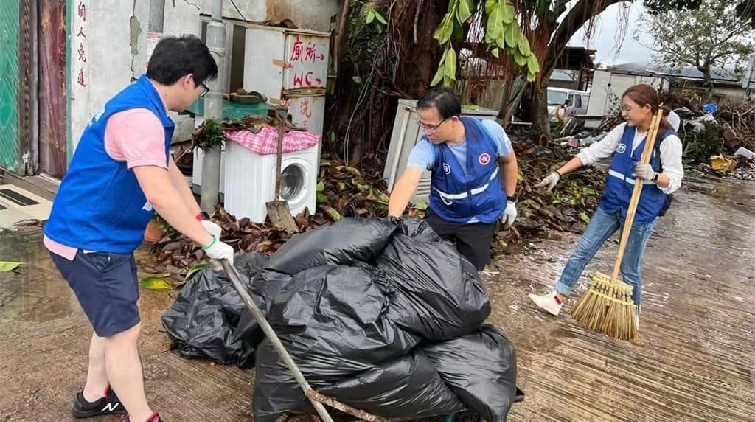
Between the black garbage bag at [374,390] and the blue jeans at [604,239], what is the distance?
6.30 feet

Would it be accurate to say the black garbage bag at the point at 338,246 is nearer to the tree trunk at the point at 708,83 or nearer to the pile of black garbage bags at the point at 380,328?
the pile of black garbage bags at the point at 380,328

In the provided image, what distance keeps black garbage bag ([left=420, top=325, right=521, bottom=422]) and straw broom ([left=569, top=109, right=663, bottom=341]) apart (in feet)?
4.71

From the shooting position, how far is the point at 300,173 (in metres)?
5.21

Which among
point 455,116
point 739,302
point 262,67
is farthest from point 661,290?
point 262,67

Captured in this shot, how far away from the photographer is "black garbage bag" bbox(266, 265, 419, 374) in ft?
7.38

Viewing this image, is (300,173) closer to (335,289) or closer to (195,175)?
(195,175)

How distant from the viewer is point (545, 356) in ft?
11.7

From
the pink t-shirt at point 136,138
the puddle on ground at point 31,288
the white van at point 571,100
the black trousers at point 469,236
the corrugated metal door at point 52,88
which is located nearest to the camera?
the pink t-shirt at point 136,138

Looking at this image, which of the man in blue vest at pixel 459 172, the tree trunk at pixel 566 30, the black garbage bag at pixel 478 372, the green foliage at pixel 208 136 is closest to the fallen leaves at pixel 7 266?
→ the green foliage at pixel 208 136

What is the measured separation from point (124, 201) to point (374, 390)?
1146 millimetres

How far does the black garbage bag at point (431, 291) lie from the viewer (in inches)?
94.7

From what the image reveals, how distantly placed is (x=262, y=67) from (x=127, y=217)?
3619 millimetres

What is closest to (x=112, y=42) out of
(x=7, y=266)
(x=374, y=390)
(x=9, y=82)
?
(x=9, y=82)

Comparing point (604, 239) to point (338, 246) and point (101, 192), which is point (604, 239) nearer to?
point (338, 246)
